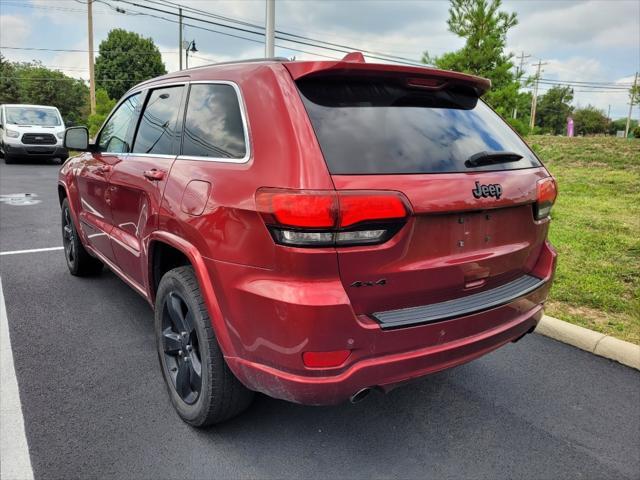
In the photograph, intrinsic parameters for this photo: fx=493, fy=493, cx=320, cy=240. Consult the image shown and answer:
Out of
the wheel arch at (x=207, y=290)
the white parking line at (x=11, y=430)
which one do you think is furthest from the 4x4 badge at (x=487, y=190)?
the white parking line at (x=11, y=430)

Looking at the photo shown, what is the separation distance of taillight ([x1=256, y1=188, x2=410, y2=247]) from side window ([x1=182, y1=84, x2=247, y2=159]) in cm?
44

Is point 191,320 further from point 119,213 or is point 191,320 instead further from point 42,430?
point 119,213

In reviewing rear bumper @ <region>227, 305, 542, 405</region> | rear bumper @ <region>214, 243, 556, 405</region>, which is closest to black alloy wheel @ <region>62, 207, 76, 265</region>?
rear bumper @ <region>214, 243, 556, 405</region>

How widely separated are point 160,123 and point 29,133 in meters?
16.6

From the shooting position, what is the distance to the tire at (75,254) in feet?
15.8

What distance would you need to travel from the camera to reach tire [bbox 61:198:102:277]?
15.8ft

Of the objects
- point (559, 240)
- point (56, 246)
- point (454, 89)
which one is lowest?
point (56, 246)

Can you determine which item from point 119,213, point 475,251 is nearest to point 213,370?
point 475,251

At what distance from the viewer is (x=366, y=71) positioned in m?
2.09

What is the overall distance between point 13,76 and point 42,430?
69966 millimetres

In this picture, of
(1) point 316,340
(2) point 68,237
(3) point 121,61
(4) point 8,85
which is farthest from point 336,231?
(4) point 8,85

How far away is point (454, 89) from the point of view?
2547 millimetres

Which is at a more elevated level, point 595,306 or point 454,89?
point 454,89

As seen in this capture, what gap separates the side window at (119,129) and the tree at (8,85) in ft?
217
